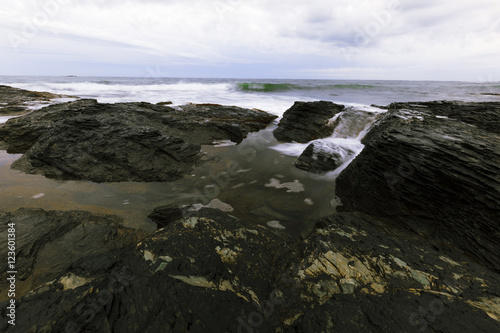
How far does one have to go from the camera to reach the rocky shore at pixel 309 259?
1327 mm

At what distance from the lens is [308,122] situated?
337 inches

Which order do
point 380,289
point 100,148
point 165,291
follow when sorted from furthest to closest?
point 100,148, point 380,289, point 165,291

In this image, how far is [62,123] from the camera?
16.6 feet

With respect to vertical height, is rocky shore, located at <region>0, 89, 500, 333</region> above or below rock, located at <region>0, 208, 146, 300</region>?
above

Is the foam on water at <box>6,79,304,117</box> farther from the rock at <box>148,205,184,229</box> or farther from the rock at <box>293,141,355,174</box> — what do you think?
the rock at <box>148,205,184,229</box>

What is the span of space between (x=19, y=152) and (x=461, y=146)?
355 inches

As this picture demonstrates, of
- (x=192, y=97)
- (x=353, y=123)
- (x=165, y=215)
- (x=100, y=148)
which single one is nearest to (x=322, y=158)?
(x=353, y=123)

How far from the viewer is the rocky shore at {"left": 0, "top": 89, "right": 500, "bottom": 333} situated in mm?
1327

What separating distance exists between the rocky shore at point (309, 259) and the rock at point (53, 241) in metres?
0.01

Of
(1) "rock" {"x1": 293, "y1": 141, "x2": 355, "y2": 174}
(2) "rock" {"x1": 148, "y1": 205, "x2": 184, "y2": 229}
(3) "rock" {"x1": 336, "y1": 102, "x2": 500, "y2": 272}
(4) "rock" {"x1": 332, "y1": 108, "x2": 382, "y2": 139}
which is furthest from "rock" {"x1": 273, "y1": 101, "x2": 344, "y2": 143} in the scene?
(2) "rock" {"x1": 148, "y1": 205, "x2": 184, "y2": 229}

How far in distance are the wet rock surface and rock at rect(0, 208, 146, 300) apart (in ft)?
2.00

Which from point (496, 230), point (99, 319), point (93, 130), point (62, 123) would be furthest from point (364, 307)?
point (62, 123)

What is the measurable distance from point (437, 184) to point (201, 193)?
3577 millimetres

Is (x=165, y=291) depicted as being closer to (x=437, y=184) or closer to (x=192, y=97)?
(x=437, y=184)
